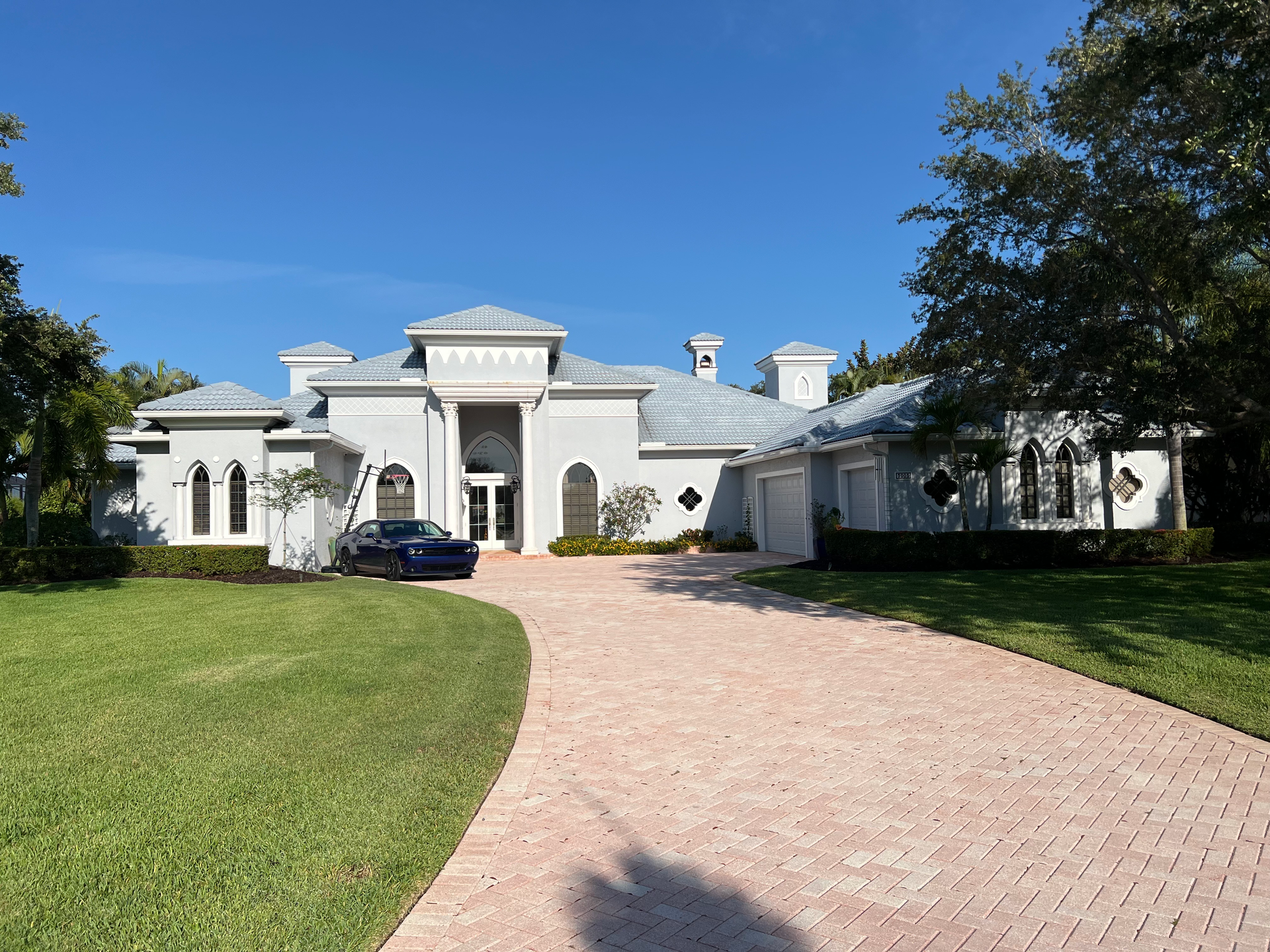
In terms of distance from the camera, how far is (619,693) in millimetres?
7547

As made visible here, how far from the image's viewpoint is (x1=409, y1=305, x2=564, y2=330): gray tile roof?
1025 inches

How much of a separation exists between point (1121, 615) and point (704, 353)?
27988 millimetres

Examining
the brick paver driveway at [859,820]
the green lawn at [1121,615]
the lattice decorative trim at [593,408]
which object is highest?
the lattice decorative trim at [593,408]

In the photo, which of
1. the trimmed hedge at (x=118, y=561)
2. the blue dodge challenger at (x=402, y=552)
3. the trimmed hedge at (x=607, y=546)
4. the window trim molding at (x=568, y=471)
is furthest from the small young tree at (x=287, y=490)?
the window trim molding at (x=568, y=471)

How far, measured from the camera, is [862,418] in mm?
22094

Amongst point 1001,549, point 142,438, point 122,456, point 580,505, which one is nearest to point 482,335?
point 580,505

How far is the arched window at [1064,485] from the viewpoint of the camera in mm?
21547

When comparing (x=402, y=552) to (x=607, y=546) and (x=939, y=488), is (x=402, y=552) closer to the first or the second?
(x=607, y=546)

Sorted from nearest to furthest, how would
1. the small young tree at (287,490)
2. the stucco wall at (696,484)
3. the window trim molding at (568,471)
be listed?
the small young tree at (287,490), the window trim molding at (568,471), the stucco wall at (696,484)

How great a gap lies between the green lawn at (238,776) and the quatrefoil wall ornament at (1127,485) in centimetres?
1877

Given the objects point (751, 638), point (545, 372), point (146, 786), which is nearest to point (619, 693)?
point (751, 638)

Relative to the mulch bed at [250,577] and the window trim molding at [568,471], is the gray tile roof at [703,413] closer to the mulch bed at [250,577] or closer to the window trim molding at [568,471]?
the window trim molding at [568,471]

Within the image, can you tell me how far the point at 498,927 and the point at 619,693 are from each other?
165 inches

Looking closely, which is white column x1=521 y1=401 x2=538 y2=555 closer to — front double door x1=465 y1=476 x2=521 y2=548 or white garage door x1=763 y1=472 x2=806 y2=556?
front double door x1=465 y1=476 x2=521 y2=548
